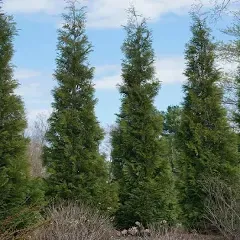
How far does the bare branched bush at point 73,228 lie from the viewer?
6.74 meters

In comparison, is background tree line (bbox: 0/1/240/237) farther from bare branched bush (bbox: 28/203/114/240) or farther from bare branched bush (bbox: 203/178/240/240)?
bare branched bush (bbox: 28/203/114/240)

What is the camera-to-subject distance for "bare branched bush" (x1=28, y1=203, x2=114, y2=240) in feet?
22.1

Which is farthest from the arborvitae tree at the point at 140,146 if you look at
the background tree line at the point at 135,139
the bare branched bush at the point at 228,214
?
the bare branched bush at the point at 228,214

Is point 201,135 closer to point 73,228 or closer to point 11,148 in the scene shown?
point 11,148

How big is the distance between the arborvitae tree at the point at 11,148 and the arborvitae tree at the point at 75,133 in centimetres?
95

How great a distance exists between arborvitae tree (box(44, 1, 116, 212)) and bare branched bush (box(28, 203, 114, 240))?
1989 millimetres

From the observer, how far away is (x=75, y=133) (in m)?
10.1

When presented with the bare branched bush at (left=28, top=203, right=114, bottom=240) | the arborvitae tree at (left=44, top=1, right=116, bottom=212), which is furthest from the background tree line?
the bare branched bush at (left=28, top=203, right=114, bottom=240)

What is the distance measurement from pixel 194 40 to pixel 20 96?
4.48 metres

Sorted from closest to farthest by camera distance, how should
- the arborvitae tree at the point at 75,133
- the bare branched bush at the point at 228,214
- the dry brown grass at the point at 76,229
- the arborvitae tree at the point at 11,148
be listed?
the dry brown grass at the point at 76,229, the bare branched bush at the point at 228,214, the arborvitae tree at the point at 11,148, the arborvitae tree at the point at 75,133

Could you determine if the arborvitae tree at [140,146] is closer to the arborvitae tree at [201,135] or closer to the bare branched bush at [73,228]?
the arborvitae tree at [201,135]

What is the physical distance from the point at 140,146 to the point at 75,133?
1469mm

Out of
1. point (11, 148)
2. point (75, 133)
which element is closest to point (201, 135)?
point (75, 133)

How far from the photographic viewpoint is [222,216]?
309 inches
